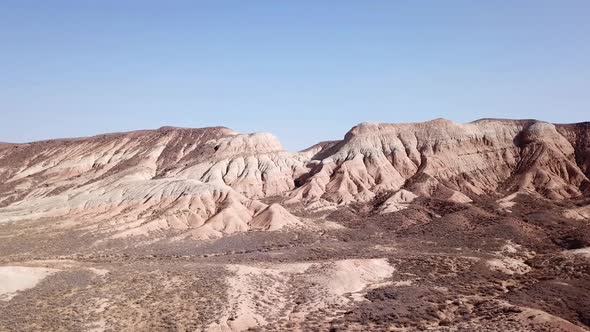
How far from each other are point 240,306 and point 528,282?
81.5 feet

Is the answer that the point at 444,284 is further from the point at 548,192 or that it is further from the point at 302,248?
the point at 548,192

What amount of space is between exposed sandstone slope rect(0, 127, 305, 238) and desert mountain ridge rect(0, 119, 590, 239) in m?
0.26

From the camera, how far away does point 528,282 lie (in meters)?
40.2

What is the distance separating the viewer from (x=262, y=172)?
312ft

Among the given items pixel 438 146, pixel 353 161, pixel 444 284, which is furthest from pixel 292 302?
pixel 438 146

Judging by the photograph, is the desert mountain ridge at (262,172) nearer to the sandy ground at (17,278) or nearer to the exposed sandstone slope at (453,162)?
the exposed sandstone slope at (453,162)

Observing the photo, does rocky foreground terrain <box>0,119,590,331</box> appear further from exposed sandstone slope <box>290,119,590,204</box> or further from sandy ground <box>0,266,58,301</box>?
exposed sandstone slope <box>290,119,590,204</box>

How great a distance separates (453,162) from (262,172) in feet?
126

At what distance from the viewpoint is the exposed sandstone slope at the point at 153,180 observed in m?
67.7

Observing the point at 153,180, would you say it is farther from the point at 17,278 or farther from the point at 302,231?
the point at 17,278

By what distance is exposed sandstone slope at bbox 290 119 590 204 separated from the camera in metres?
86.2

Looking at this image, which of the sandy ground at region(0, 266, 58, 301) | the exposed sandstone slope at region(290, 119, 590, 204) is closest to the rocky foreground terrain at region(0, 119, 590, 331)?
the sandy ground at region(0, 266, 58, 301)

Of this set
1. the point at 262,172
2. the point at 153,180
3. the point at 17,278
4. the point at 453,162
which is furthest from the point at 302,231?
the point at 453,162

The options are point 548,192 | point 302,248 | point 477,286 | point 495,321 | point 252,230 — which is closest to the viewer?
point 495,321
